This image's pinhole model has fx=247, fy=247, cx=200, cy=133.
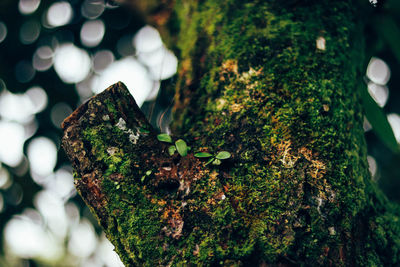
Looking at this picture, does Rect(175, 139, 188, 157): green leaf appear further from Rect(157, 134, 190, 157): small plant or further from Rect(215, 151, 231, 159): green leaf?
Rect(215, 151, 231, 159): green leaf

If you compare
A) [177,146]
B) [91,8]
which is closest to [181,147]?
[177,146]

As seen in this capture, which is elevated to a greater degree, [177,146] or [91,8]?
[91,8]

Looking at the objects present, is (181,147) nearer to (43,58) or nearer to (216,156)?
(216,156)

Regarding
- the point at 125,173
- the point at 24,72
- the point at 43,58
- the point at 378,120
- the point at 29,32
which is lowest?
the point at 24,72

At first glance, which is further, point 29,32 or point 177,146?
point 29,32

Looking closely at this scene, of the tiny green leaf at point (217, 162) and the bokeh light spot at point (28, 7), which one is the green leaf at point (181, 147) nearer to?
the tiny green leaf at point (217, 162)

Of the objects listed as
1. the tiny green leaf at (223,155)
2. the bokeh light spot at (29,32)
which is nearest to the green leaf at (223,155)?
the tiny green leaf at (223,155)

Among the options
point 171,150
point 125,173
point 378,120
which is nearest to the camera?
point 125,173

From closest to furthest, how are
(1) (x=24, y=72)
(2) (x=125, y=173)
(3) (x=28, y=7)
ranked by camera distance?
(2) (x=125, y=173)
(3) (x=28, y=7)
(1) (x=24, y=72)
